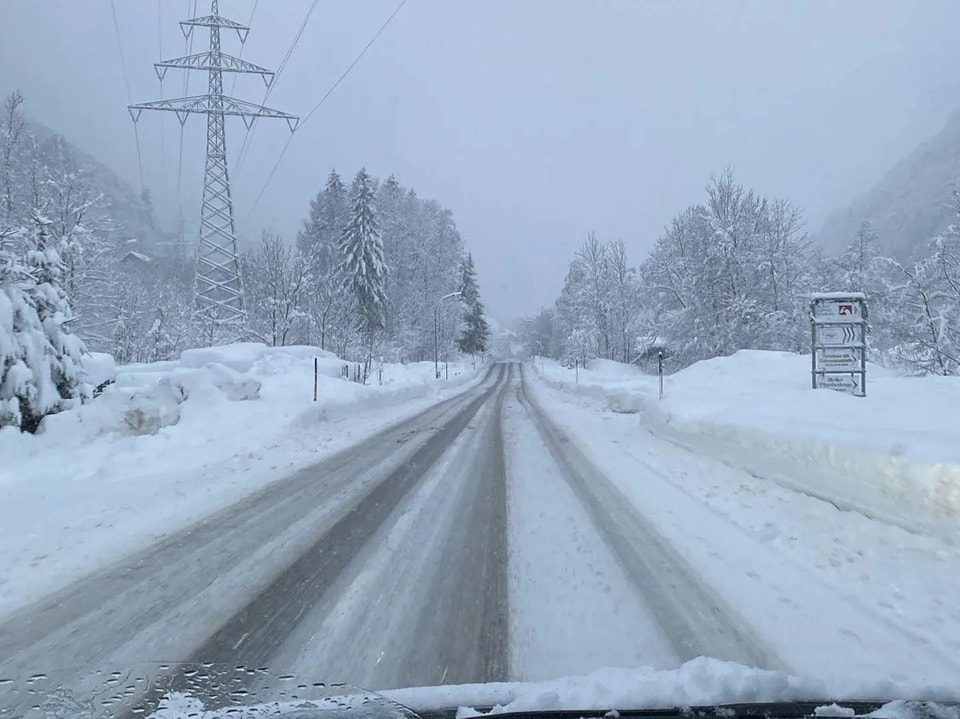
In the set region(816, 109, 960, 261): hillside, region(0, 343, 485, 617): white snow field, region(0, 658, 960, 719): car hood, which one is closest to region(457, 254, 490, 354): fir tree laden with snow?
region(816, 109, 960, 261): hillside

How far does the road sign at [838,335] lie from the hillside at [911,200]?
2020 inches

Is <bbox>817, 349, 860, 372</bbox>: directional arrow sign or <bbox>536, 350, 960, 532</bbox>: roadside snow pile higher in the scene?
<bbox>817, 349, 860, 372</bbox>: directional arrow sign

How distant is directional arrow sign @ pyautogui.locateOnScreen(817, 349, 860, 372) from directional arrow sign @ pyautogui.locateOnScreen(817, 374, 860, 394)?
0.60ft

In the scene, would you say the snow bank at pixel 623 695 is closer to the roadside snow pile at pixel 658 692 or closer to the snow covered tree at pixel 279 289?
the roadside snow pile at pixel 658 692

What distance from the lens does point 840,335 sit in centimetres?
1265

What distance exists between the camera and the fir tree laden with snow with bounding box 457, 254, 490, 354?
260 ft

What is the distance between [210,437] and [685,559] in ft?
30.5

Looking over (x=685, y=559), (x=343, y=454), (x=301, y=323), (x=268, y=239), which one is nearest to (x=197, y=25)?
(x=268, y=239)

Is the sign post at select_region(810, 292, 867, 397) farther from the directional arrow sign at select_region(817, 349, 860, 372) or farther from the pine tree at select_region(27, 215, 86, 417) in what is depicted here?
the pine tree at select_region(27, 215, 86, 417)

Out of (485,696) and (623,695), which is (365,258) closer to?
(485,696)

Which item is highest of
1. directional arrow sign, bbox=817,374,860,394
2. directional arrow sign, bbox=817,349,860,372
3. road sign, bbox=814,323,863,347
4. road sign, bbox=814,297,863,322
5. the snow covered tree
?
the snow covered tree

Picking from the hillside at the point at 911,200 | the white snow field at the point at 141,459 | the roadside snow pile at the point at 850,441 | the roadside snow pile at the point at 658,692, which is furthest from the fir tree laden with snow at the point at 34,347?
the hillside at the point at 911,200

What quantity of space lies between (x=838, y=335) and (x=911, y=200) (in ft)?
307

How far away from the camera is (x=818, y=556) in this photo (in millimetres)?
5363
